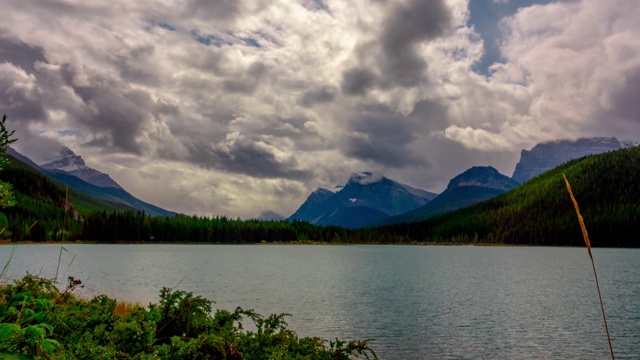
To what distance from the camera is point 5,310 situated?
746 cm

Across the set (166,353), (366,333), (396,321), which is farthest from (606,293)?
(166,353)

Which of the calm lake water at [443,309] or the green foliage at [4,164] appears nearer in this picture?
the green foliage at [4,164]

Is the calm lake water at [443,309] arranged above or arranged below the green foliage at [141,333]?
below

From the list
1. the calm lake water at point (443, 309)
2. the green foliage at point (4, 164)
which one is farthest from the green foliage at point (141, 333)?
the calm lake water at point (443, 309)

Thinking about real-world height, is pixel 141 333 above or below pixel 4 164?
below

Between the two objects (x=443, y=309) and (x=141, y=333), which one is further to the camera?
(x=443, y=309)

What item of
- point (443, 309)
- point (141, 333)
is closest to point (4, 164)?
point (141, 333)

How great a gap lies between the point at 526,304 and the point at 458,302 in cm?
723

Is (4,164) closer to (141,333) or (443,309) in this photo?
(141,333)

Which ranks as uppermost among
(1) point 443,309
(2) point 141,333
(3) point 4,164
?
(3) point 4,164

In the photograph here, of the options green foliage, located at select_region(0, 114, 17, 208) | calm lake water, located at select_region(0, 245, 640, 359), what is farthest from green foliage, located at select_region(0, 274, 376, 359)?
calm lake water, located at select_region(0, 245, 640, 359)

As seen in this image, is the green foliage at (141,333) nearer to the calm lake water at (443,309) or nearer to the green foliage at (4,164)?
the green foliage at (4,164)

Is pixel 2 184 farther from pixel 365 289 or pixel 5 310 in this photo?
pixel 365 289

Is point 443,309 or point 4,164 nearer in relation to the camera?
point 4,164
